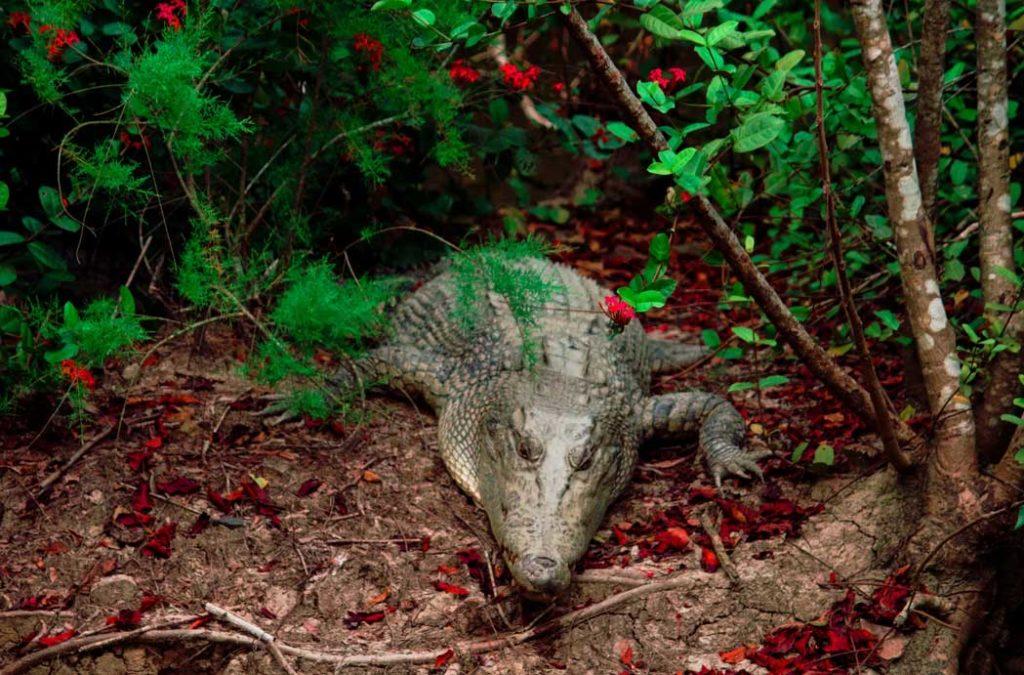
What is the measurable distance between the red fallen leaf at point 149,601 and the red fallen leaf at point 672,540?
5.78ft

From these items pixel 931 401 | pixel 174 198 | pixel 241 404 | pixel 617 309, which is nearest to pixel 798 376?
pixel 931 401

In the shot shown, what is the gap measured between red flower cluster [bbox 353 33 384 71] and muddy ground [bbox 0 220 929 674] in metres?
1.53

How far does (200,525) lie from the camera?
146 inches

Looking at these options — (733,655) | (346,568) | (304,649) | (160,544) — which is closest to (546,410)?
(346,568)

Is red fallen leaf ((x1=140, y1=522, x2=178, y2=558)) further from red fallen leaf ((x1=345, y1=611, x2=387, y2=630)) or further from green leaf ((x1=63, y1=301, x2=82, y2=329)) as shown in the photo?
green leaf ((x1=63, y1=301, x2=82, y2=329))

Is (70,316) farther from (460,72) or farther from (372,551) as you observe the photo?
(460,72)

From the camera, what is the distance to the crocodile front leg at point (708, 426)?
4105 mm

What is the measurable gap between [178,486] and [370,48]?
1902 millimetres

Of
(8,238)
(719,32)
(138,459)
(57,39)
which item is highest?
(57,39)

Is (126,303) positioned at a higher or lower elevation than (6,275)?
lower

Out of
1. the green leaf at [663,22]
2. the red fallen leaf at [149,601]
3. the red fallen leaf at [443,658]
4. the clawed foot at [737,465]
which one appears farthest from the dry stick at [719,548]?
the red fallen leaf at [149,601]

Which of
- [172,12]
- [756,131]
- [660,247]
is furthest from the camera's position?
[172,12]

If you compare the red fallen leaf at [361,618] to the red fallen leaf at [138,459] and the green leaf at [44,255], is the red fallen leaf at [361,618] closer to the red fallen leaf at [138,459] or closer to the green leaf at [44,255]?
the red fallen leaf at [138,459]

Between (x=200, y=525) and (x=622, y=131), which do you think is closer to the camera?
(x=622, y=131)
